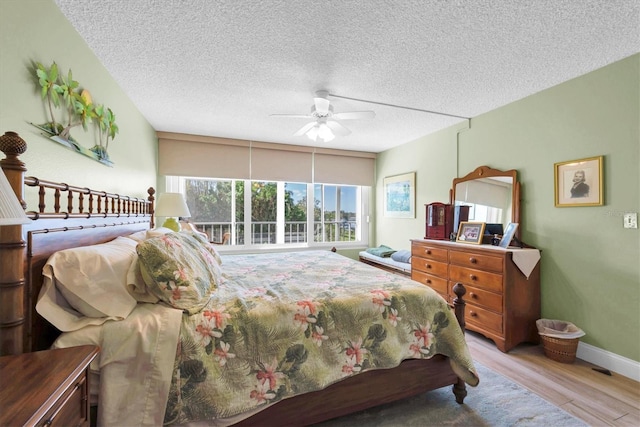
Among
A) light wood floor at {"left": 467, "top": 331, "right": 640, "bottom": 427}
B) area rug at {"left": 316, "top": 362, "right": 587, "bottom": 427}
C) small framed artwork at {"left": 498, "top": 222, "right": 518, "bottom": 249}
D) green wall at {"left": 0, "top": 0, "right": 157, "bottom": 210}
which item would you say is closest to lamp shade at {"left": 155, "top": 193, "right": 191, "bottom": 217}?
green wall at {"left": 0, "top": 0, "right": 157, "bottom": 210}

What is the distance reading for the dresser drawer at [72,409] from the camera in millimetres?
774

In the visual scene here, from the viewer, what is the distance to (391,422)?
1.59m

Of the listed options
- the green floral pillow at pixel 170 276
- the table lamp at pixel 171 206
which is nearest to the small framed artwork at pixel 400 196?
the table lamp at pixel 171 206

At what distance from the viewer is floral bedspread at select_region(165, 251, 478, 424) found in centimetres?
124

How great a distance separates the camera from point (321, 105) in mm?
2383

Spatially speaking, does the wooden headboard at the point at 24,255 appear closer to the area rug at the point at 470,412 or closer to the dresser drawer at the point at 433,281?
the area rug at the point at 470,412

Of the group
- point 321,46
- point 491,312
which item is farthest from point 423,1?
point 491,312

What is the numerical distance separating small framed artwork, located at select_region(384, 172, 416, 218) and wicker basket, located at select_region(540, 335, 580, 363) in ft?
7.59

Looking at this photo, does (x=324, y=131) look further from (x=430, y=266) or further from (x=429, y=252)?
(x=430, y=266)

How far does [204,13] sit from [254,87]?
92 centimetres

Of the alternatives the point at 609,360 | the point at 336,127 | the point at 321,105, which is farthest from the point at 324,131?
the point at 609,360

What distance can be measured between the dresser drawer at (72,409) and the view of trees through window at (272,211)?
3.51m

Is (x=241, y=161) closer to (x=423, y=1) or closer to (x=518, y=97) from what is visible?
(x=423, y=1)

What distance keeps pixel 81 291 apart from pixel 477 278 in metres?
3.02
